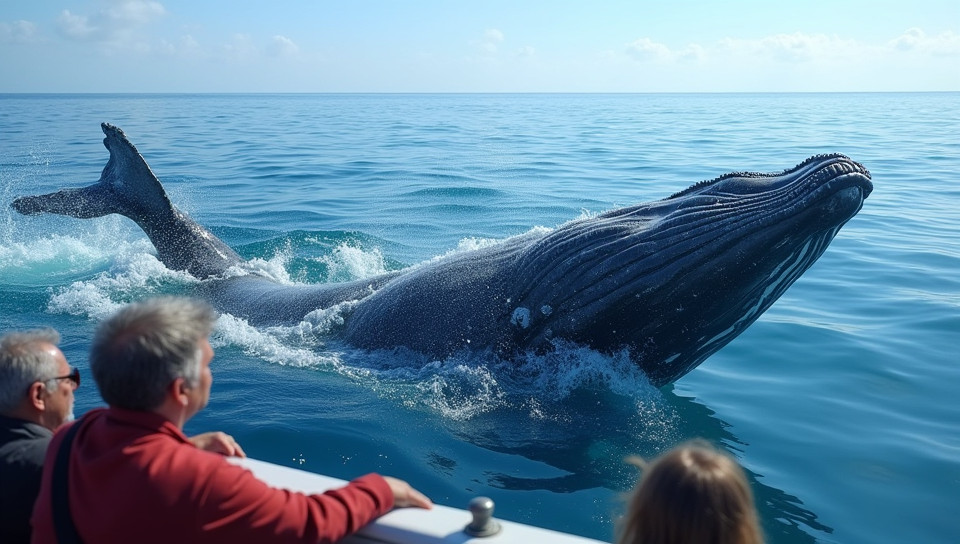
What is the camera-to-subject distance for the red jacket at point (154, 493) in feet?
8.77

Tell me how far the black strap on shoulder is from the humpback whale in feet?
13.2

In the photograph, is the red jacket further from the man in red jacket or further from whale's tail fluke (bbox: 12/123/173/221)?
whale's tail fluke (bbox: 12/123/173/221)

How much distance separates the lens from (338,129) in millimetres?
43938

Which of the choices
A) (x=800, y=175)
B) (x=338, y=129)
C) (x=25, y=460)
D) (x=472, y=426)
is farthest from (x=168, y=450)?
(x=338, y=129)

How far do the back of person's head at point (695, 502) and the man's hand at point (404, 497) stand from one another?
3.68 feet

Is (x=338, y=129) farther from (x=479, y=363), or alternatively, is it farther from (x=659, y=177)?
(x=479, y=363)

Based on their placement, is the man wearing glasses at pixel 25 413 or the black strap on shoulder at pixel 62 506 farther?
the man wearing glasses at pixel 25 413

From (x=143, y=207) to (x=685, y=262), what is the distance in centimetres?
753

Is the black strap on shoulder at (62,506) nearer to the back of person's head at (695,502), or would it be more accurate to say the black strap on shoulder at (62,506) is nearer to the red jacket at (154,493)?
the red jacket at (154,493)

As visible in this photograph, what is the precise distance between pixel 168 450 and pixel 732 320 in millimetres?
4380

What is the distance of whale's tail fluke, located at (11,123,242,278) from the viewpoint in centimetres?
1051

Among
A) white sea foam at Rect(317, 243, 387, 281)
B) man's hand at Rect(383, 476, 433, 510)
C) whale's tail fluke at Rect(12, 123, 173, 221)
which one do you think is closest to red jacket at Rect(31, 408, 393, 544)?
man's hand at Rect(383, 476, 433, 510)

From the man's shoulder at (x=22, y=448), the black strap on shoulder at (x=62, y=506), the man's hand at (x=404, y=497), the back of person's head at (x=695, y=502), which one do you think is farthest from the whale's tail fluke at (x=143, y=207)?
the back of person's head at (x=695, y=502)

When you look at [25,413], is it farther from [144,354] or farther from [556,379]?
[556,379]
